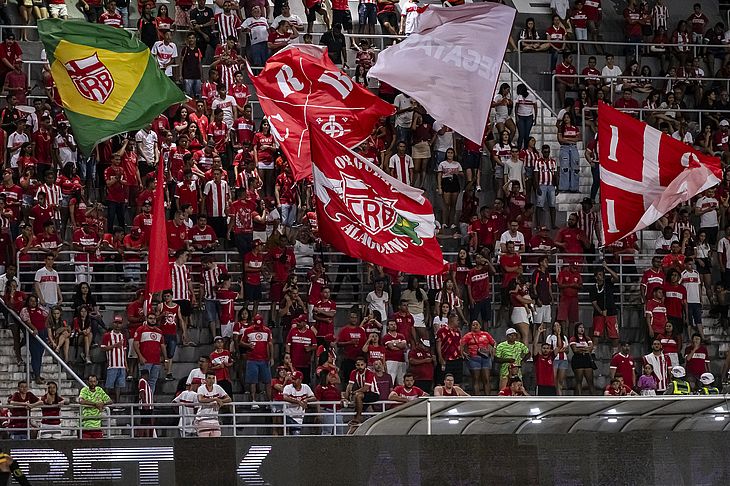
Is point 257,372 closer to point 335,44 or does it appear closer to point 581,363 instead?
point 581,363

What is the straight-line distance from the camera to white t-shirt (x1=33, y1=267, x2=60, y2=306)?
1124 inches

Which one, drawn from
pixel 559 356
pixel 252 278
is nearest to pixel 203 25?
pixel 252 278

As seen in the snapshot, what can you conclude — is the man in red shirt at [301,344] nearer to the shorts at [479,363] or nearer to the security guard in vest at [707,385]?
the shorts at [479,363]

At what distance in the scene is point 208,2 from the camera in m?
38.0

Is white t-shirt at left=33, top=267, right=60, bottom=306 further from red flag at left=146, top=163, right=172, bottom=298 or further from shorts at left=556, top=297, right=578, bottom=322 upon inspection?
shorts at left=556, top=297, right=578, bottom=322

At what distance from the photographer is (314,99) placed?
29641mm

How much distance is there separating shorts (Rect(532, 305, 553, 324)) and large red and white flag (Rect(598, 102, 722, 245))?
392 centimetres

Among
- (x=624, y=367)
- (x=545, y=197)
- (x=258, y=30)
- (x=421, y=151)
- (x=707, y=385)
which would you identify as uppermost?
(x=258, y=30)

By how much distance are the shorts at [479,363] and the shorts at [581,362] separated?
1.55 m

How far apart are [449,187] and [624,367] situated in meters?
5.73

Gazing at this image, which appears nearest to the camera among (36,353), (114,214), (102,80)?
(102,80)

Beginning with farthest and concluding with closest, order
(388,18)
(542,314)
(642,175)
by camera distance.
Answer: (388,18)
(542,314)
(642,175)

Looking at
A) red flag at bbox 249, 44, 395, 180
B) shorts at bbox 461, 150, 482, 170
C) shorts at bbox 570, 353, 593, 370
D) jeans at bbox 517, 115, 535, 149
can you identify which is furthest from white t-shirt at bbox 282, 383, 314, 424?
jeans at bbox 517, 115, 535, 149

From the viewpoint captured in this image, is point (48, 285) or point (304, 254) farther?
point (304, 254)
